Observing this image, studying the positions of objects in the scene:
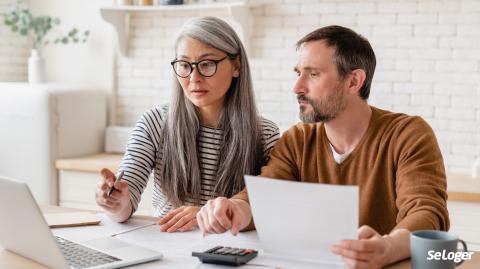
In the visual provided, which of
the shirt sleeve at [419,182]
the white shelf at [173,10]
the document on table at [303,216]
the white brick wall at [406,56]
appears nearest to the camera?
the document on table at [303,216]

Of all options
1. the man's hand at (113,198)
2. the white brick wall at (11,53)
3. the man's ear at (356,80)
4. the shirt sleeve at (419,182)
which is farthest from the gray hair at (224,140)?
the white brick wall at (11,53)

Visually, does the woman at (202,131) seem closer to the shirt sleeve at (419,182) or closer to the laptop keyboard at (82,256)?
the laptop keyboard at (82,256)

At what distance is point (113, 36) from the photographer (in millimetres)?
4328

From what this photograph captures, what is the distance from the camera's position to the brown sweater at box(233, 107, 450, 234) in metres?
1.87

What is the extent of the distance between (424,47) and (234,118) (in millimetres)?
1620

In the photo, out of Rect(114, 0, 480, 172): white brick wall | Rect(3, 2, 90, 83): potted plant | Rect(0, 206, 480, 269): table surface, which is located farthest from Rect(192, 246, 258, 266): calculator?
Rect(3, 2, 90, 83): potted plant

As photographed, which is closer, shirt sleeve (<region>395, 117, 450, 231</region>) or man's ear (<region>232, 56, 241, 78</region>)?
shirt sleeve (<region>395, 117, 450, 231</region>)

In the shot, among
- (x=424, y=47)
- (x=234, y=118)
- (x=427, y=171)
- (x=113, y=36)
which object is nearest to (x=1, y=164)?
(x=113, y=36)

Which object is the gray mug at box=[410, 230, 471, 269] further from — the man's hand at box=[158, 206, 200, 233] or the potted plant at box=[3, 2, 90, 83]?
the potted plant at box=[3, 2, 90, 83]

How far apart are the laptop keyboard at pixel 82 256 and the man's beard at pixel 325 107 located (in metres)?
0.76

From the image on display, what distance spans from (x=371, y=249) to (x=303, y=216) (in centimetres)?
17

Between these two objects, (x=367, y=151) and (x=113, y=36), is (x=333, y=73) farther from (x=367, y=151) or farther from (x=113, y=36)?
(x=113, y=36)

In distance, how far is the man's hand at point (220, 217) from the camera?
Result: 1.87 meters

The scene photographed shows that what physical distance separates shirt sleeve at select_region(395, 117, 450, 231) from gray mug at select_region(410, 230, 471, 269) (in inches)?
8.4
